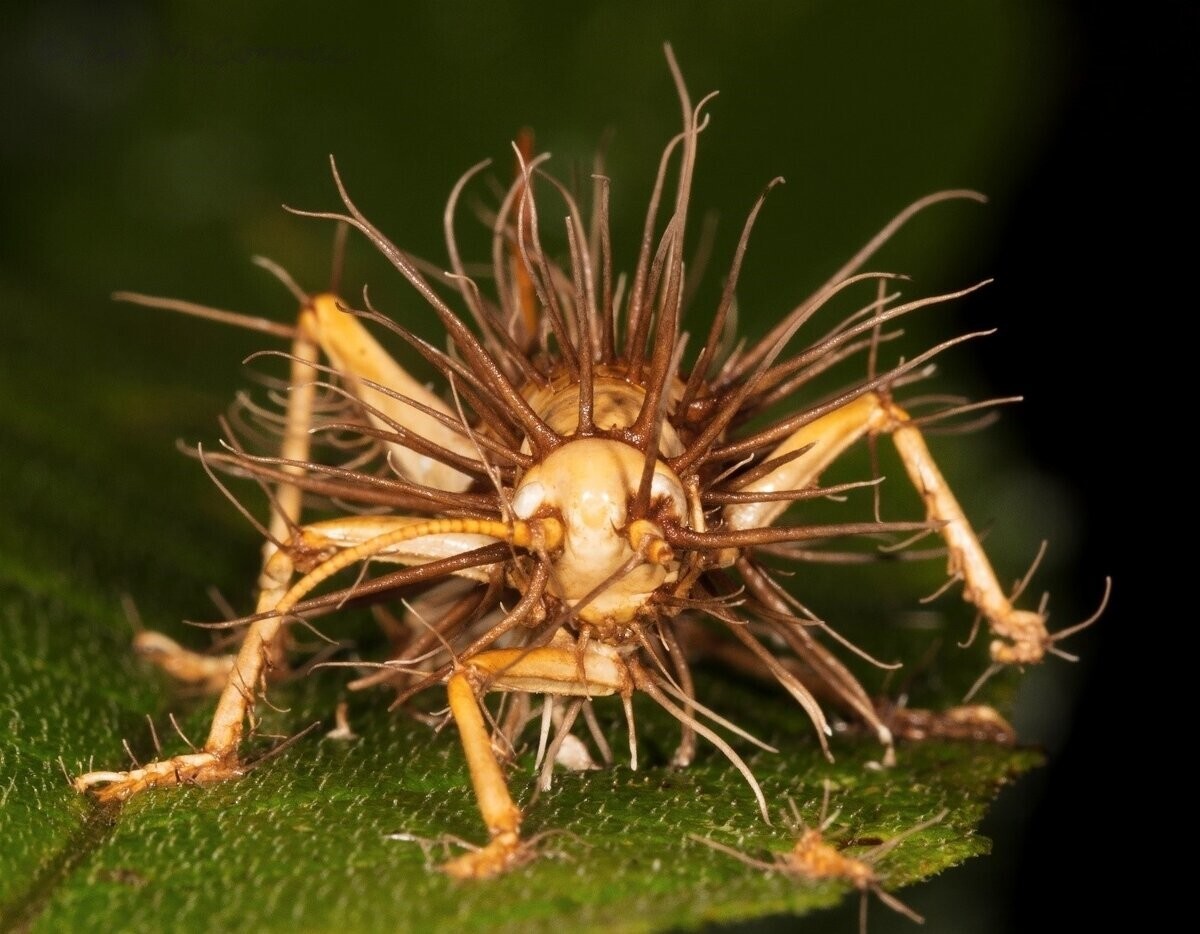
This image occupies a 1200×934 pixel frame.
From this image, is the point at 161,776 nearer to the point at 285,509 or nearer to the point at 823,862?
the point at 285,509

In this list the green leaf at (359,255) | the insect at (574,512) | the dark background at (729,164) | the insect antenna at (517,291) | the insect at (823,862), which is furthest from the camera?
the dark background at (729,164)

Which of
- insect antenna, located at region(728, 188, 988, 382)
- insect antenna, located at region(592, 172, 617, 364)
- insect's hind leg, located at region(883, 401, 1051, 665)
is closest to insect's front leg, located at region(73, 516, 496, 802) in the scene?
insect antenna, located at region(592, 172, 617, 364)

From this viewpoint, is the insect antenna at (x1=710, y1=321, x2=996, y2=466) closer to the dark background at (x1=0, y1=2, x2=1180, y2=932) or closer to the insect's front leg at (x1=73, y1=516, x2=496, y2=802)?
the insect's front leg at (x1=73, y1=516, x2=496, y2=802)

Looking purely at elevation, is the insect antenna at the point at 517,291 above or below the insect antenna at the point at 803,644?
above

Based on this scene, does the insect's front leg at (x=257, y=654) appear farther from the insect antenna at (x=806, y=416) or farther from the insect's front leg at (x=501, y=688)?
the insect antenna at (x=806, y=416)

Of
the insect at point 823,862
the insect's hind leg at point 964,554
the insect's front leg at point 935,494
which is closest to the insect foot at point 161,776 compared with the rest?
the insect at point 823,862

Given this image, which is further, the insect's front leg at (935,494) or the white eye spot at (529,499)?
the insect's front leg at (935,494)

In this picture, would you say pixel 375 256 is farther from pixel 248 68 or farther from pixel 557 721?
pixel 557 721

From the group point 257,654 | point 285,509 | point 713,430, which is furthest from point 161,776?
point 713,430
